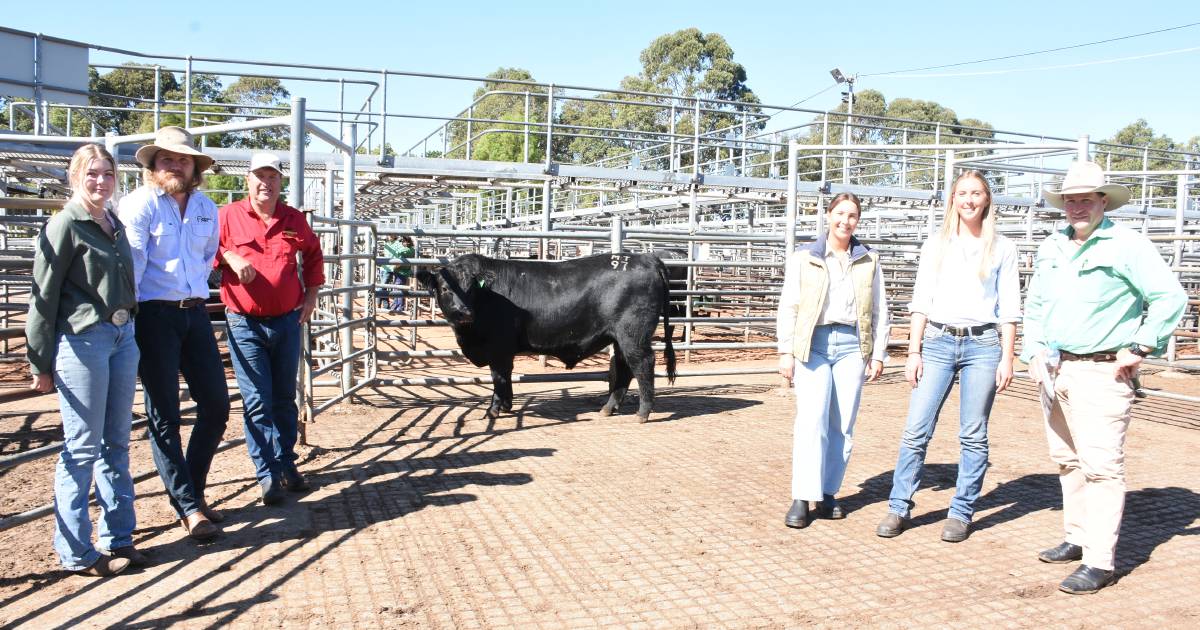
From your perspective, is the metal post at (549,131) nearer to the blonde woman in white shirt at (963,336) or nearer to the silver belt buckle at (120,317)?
the blonde woman in white shirt at (963,336)

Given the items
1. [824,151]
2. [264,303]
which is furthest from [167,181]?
[824,151]

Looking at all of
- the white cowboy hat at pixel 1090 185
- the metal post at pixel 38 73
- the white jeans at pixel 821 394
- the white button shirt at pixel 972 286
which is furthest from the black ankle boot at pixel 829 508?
the metal post at pixel 38 73

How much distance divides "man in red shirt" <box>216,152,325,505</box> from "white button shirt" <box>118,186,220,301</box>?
0.33 metres

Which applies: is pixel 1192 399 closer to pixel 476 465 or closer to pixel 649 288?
pixel 649 288

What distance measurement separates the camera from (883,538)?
4234mm

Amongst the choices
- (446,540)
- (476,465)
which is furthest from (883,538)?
(476,465)

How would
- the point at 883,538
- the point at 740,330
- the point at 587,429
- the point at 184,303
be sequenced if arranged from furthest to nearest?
the point at 740,330
the point at 587,429
the point at 883,538
the point at 184,303

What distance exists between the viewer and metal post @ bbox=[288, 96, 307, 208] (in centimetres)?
521

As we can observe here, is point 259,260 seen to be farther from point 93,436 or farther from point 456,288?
point 456,288

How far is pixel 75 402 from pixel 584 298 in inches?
171

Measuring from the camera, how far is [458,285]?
688cm

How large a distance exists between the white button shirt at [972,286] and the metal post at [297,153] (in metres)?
3.65

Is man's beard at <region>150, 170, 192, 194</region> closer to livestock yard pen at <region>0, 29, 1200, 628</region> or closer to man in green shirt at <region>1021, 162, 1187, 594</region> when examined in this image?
livestock yard pen at <region>0, 29, 1200, 628</region>

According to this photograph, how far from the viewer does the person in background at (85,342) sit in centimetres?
325
